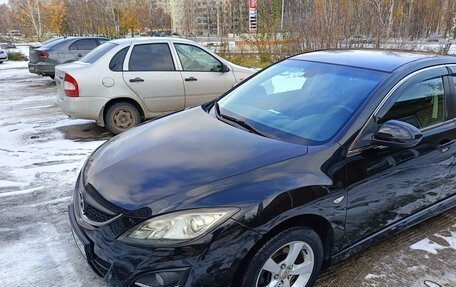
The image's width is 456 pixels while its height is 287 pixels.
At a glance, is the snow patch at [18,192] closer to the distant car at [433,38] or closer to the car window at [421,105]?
the car window at [421,105]

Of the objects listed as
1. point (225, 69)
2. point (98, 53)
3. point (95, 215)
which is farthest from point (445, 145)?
point (98, 53)

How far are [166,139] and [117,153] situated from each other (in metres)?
0.36

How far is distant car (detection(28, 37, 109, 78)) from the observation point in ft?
40.3

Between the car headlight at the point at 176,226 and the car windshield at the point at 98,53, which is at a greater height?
the car windshield at the point at 98,53

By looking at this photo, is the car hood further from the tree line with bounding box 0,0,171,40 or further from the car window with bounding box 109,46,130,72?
the tree line with bounding box 0,0,171,40

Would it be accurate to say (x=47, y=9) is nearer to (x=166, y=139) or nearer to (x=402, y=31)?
(x=402, y=31)

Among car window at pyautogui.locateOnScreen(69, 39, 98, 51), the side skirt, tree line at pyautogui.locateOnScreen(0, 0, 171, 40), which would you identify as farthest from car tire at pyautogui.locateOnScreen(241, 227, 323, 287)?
tree line at pyautogui.locateOnScreen(0, 0, 171, 40)

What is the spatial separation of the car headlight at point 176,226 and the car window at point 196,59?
15.7 feet

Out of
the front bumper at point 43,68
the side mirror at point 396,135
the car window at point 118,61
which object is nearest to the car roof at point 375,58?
the side mirror at point 396,135

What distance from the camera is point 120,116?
605cm

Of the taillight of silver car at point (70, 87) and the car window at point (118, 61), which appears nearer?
the taillight of silver car at point (70, 87)

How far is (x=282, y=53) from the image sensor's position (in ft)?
45.7

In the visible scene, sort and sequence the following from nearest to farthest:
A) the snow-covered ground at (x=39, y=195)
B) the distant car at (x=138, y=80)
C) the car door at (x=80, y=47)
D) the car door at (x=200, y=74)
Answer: the snow-covered ground at (x=39, y=195) < the distant car at (x=138, y=80) < the car door at (x=200, y=74) < the car door at (x=80, y=47)

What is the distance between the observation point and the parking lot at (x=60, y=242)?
8.64ft
